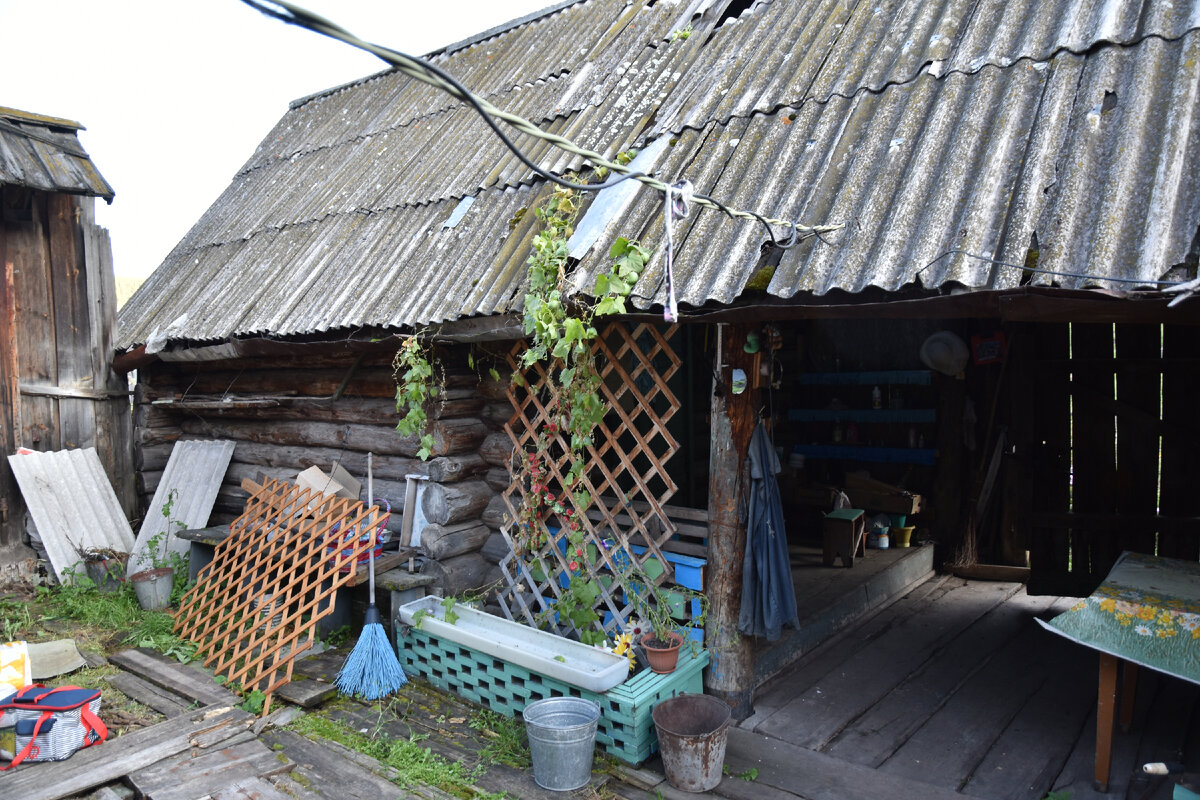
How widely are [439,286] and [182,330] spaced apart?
3.26 m

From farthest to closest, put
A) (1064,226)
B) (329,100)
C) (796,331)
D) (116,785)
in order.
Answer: (329,100) < (796,331) < (116,785) < (1064,226)

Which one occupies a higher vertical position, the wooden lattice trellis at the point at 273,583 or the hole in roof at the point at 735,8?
the hole in roof at the point at 735,8

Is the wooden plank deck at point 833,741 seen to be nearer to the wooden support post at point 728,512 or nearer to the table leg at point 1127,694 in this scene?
the table leg at point 1127,694

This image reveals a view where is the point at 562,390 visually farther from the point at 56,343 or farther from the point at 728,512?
the point at 56,343

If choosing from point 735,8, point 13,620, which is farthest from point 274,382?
point 735,8

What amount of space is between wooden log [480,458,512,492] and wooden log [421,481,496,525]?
9cm

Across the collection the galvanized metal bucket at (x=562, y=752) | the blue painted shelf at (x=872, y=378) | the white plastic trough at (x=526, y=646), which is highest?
the blue painted shelf at (x=872, y=378)

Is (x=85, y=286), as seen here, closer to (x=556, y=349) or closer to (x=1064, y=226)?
(x=556, y=349)

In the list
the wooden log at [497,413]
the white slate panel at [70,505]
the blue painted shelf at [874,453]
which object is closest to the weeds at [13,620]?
the white slate panel at [70,505]

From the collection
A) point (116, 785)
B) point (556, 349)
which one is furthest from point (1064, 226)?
point (116, 785)

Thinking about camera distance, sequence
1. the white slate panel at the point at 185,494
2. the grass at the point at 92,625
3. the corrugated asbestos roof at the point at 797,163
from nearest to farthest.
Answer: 1. the corrugated asbestos roof at the point at 797,163
2. the grass at the point at 92,625
3. the white slate panel at the point at 185,494

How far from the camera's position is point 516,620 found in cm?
522

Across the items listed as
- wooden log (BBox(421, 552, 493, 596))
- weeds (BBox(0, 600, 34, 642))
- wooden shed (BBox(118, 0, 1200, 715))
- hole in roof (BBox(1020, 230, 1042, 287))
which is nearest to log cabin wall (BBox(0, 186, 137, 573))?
wooden shed (BBox(118, 0, 1200, 715))

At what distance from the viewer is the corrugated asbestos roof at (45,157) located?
6.59m
